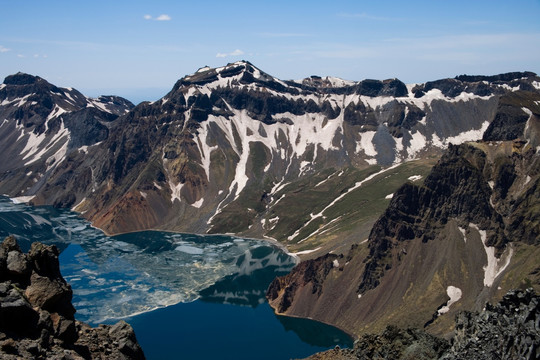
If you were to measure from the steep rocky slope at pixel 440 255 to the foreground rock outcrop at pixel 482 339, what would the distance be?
296 ft

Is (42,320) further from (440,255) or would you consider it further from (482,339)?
(440,255)

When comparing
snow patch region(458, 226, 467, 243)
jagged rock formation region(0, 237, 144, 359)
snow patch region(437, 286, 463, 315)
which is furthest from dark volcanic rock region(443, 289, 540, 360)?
snow patch region(458, 226, 467, 243)

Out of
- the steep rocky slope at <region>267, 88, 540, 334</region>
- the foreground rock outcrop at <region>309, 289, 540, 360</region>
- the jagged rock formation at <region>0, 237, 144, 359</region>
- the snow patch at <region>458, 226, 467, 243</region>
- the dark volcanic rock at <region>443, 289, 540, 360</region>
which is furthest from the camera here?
the snow patch at <region>458, 226, 467, 243</region>

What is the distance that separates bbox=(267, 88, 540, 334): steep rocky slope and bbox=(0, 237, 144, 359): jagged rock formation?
385 ft

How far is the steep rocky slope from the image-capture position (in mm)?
154000

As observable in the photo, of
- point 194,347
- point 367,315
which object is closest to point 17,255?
point 194,347

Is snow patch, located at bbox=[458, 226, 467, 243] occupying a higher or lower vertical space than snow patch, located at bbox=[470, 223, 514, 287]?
higher

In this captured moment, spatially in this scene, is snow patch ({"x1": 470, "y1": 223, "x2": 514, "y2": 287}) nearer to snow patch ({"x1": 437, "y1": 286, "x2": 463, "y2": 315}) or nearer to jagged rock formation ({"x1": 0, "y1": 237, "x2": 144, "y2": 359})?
snow patch ({"x1": 437, "y1": 286, "x2": 463, "y2": 315})

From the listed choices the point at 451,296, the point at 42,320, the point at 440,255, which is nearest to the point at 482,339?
the point at 42,320

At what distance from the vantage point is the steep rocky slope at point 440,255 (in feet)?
505

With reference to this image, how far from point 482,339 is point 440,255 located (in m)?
130

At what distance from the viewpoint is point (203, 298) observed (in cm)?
18988

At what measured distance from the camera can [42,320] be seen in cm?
3594

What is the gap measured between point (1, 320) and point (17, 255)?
711cm
